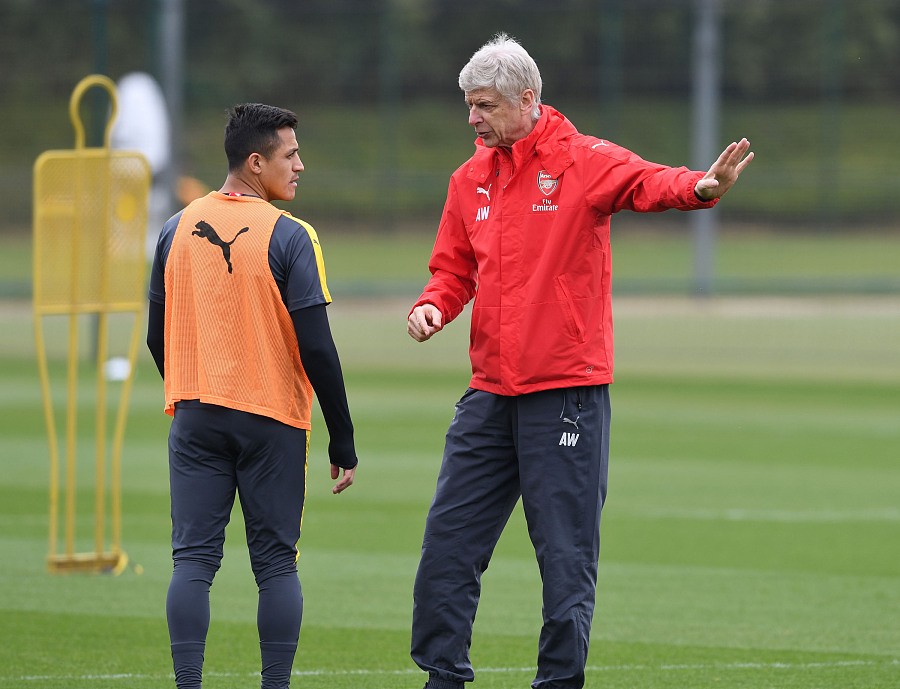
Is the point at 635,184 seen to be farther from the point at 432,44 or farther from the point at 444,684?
the point at 432,44

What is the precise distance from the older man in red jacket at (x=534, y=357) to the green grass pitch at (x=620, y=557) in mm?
913

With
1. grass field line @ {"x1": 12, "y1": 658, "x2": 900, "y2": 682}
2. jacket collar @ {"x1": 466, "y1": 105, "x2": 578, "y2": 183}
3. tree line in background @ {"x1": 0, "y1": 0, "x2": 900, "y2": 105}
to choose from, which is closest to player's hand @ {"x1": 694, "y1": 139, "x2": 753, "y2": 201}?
jacket collar @ {"x1": 466, "y1": 105, "x2": 578, "y2": 183}

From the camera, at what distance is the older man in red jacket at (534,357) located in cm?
510

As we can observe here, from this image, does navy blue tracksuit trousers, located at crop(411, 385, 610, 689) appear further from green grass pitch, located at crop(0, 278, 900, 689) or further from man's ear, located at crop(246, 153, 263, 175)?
man's ear, located at crop(246, 153, 263, 175)

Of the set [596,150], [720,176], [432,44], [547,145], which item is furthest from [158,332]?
[432,44]

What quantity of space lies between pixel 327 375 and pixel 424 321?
0.36m

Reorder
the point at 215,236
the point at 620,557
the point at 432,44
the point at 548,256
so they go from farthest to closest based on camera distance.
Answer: the point at 432,44 → the point at 620,557 → the point at 548,256 → the point at 215,236

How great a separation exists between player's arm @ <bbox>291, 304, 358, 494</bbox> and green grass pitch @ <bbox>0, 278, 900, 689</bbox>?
4.07 feet

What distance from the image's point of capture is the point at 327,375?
5.06m

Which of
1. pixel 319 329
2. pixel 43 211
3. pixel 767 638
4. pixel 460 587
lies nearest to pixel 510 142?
pixel 319 329

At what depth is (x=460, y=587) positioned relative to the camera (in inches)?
207

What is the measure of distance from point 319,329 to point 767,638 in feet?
9.24

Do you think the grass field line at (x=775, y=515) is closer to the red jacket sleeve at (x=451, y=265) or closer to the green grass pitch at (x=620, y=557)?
the green grass pitch at (x=620, y=557)

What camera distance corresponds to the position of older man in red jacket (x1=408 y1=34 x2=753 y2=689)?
5102mm
